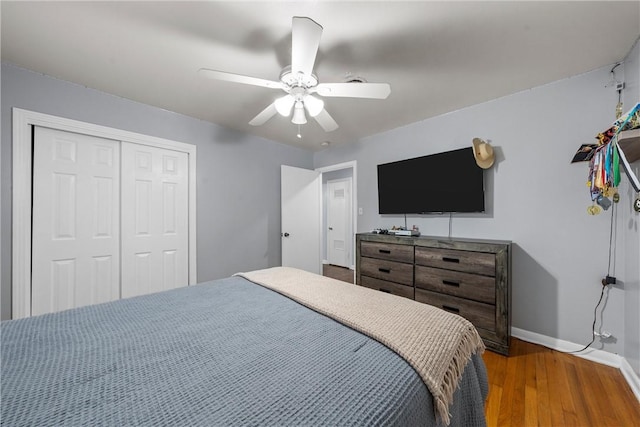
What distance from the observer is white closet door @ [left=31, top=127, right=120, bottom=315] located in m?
2.05

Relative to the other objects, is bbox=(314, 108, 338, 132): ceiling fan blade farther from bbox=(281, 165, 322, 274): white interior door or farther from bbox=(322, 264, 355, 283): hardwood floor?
bbox=(322, 264, 355, 283): hardwood floor

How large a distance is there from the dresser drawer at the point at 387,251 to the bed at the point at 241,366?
138 centimetres

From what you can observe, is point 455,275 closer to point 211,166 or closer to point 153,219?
point 211,166

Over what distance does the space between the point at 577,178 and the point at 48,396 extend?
10.6 ft

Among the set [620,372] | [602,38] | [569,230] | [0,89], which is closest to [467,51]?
[602,38]

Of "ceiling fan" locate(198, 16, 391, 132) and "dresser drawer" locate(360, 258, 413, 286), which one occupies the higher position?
"ceiling fan" locate(198, 16, 391, 132)

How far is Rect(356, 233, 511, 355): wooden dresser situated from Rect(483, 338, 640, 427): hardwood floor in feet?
0.73

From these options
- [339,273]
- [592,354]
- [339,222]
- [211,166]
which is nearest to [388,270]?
[592,354]

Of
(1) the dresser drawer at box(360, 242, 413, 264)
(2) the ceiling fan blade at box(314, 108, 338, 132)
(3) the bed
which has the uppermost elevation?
(2) the ceiling fan blade at box(314, 108, 338, 132)

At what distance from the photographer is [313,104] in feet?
5.59

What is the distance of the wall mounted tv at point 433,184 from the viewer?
249 cm

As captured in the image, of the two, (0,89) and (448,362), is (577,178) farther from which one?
(0,89)

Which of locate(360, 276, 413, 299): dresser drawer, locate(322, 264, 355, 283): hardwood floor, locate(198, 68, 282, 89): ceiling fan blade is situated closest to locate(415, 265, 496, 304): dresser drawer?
locate(360, 276, 413, 299): dresser drawer

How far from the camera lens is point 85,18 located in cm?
143
